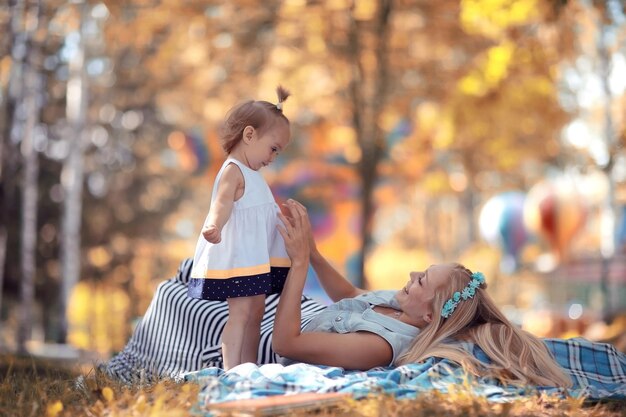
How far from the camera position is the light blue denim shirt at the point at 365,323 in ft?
11.7

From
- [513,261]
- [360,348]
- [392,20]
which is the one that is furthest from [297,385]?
[513,261]

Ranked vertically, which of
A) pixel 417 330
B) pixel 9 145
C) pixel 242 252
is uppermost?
pixel 9 145

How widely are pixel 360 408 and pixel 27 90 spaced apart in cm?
842

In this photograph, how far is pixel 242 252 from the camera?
11.7 feet

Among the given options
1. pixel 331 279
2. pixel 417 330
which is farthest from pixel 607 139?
pixel 417 330

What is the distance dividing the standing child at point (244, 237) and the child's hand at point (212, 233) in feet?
0.04

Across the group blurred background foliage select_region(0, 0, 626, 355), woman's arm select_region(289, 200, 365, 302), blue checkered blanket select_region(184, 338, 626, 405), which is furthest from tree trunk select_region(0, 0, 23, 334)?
blue checkered blanket select_region(184, 338, 626, 405)

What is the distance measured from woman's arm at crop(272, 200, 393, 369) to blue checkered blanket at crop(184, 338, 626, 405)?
0.21ft

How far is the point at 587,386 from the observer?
3590mm

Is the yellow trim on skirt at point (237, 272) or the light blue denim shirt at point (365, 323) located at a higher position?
the yellow trim on skirt at point (237, 272)

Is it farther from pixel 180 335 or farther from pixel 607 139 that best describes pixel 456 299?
pixel 607 139

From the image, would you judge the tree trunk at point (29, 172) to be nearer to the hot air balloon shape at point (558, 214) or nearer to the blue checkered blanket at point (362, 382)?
the blue checkered blanket at point (362, 382)

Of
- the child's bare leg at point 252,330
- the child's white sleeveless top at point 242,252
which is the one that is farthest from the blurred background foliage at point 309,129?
the child's bare leg at point 252,330

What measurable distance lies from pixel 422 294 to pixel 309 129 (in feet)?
33.8
